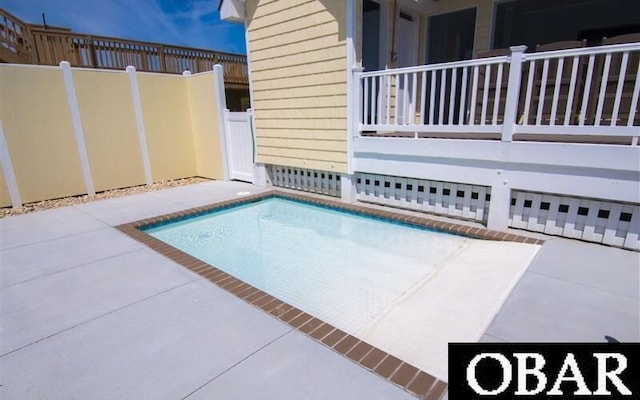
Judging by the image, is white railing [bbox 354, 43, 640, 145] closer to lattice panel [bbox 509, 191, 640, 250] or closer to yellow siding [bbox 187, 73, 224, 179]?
lattice panel [bbox 509, 191, 640, 250]

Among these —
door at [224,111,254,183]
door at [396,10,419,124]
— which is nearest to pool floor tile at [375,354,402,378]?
door at [396,10,419,124]

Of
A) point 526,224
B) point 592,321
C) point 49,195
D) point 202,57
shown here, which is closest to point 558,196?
point 526,224

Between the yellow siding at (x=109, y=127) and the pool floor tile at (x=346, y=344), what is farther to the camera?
the yellow siding at (x=109, y=127)

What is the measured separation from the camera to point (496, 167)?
398cm

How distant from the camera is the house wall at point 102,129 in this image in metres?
5.69

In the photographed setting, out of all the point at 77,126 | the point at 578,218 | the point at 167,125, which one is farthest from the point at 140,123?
the point at 578,218

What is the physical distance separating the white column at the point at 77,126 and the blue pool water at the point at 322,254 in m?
2.90

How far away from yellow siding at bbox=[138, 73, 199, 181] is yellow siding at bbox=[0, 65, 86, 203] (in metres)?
1.45

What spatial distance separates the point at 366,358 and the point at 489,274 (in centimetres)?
175

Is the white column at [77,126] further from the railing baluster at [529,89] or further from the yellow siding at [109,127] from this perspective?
the railing baluster at [529,89]

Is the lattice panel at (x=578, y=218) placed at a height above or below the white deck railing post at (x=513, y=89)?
below

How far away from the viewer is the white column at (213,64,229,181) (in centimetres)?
703

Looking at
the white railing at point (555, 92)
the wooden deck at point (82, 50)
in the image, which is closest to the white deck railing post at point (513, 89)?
the white railing at point (555, 92)

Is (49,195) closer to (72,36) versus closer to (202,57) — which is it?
(72,36)
